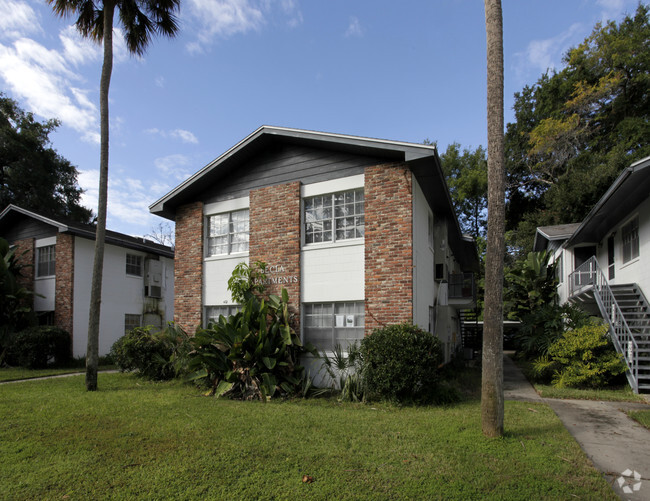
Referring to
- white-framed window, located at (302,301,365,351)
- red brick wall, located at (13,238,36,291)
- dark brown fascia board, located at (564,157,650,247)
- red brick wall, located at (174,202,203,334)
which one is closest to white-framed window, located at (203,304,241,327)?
red brick wall, located at (174,202,203,334)

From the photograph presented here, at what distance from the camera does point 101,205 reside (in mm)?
10812

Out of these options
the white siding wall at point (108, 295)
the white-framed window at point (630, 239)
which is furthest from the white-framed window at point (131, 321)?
the white-framed window at point (630, 239)

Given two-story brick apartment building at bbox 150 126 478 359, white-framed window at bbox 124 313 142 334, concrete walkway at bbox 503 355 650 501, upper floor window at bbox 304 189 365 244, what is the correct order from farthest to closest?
white-framed window at bbox 124 313 142 334, upper floor window at bbox 304 189 365 244, two-story brick apartment building at bbox 150 126 478 359, concrete walkway at bbox 503 355 650 501

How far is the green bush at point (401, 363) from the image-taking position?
8430 mm

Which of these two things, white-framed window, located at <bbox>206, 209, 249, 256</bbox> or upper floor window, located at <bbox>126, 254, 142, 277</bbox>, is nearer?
white-framed window, located at <bbox>206, 209, 249, 256</bbox>

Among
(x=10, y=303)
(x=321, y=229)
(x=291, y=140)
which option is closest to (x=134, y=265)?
(x=10, y=303)

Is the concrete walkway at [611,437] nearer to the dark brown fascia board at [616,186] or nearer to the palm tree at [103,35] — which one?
the dark brown fascia board at [616,186]

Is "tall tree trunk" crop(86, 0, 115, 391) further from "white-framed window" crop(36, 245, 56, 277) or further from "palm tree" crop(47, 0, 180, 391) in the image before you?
"white-framed window" crop(36, 245, 56, 277)

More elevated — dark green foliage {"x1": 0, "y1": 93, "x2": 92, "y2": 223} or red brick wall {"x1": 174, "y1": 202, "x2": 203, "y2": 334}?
dark green foliage {"x1": 0, "y1": 93, "x2": 92, "y2": 223}

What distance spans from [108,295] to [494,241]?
54.9 feet

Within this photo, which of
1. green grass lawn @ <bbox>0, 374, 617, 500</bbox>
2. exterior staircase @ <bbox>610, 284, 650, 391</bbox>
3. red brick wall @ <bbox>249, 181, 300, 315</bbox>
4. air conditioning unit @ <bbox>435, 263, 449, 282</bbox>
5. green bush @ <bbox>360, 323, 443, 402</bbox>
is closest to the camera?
green grass lawn @ <bbox>0, 374, 617, 500</bbox>

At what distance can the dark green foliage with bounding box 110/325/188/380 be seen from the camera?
39.4 feet

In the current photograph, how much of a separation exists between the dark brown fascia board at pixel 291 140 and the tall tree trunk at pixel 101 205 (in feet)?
7.12

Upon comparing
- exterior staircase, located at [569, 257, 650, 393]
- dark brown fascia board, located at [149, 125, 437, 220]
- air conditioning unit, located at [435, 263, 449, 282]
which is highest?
dark brown fascia board, located at [149, 125, 437, 220]
